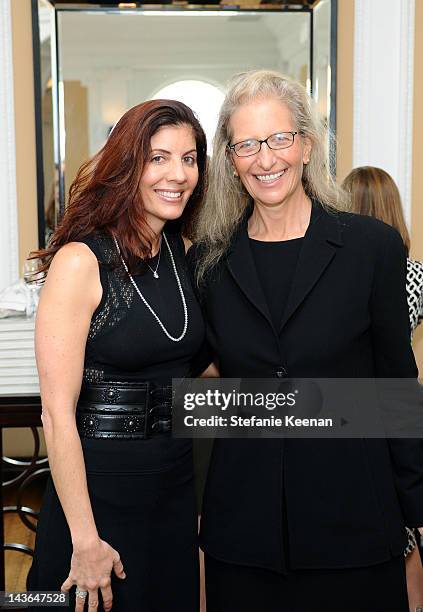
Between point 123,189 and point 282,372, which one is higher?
point 123,189

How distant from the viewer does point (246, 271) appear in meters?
1.67

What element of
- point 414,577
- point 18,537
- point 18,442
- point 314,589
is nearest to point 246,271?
point 314,589

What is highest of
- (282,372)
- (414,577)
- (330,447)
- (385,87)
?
(385,87)

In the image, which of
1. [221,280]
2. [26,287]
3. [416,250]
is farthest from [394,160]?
[221,280]

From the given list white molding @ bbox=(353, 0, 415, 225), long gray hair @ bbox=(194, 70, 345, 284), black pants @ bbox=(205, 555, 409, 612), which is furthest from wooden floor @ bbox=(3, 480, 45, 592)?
white molding @ bbox=(353, 0, 415, 225)

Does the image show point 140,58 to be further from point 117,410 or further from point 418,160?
point 117,410

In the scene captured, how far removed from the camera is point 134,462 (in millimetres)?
1627

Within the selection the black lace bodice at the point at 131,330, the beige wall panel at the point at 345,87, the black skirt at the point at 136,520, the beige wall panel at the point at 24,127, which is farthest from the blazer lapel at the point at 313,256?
the beige wall panel at the point at 24,127

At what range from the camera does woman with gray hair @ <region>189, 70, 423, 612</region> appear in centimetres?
159

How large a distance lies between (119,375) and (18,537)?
2.21 meters

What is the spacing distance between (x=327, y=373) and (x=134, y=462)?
17.3 inches

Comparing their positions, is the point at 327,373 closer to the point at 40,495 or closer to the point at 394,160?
the point at 394,160

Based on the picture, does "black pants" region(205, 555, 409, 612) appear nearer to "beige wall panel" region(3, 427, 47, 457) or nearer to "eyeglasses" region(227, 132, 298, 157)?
"eyeglasses" region(227, 132, 298, 157)

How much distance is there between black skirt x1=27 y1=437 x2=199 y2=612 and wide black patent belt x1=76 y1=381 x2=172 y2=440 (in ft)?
0.07
